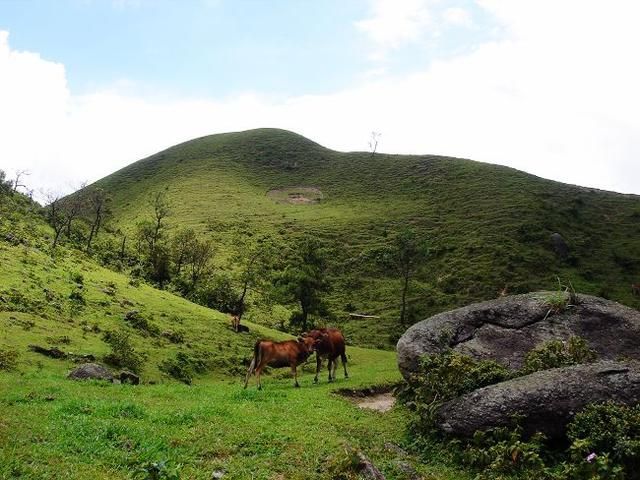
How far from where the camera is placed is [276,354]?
81.0 feet

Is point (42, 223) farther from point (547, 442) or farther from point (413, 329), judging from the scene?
point (547, 442)

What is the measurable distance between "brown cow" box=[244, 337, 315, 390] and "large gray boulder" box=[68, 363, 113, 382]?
609cm

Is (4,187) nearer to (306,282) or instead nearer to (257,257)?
(257,257)

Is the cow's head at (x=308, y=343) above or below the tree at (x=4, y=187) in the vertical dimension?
below

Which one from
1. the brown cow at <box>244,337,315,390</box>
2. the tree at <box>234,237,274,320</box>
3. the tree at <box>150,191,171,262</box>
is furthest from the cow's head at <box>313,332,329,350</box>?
the tree at <box>150,191,171,262</box>

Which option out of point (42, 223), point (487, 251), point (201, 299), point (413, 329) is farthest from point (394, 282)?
point (413, 329)

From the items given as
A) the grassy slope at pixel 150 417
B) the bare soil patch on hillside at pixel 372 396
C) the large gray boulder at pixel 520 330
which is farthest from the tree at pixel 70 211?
the large gray boulder at pixel 520 330

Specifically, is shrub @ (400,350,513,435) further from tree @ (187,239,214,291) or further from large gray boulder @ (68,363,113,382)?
tree @ (187,239,214,291)

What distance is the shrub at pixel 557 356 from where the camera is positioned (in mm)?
16625

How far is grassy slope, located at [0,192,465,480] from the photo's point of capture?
37.2 feet

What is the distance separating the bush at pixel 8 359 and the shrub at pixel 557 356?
66.6 feet

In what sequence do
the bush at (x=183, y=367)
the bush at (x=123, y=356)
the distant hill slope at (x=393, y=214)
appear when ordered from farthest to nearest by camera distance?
the distant hill slope at (x=393, y=214) < the bush at (x=183, y=367) < the bush at (x=123, y=356)

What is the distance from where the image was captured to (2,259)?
36844 millimetres

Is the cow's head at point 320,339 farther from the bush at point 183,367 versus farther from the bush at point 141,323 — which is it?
the bush at point 141,323
